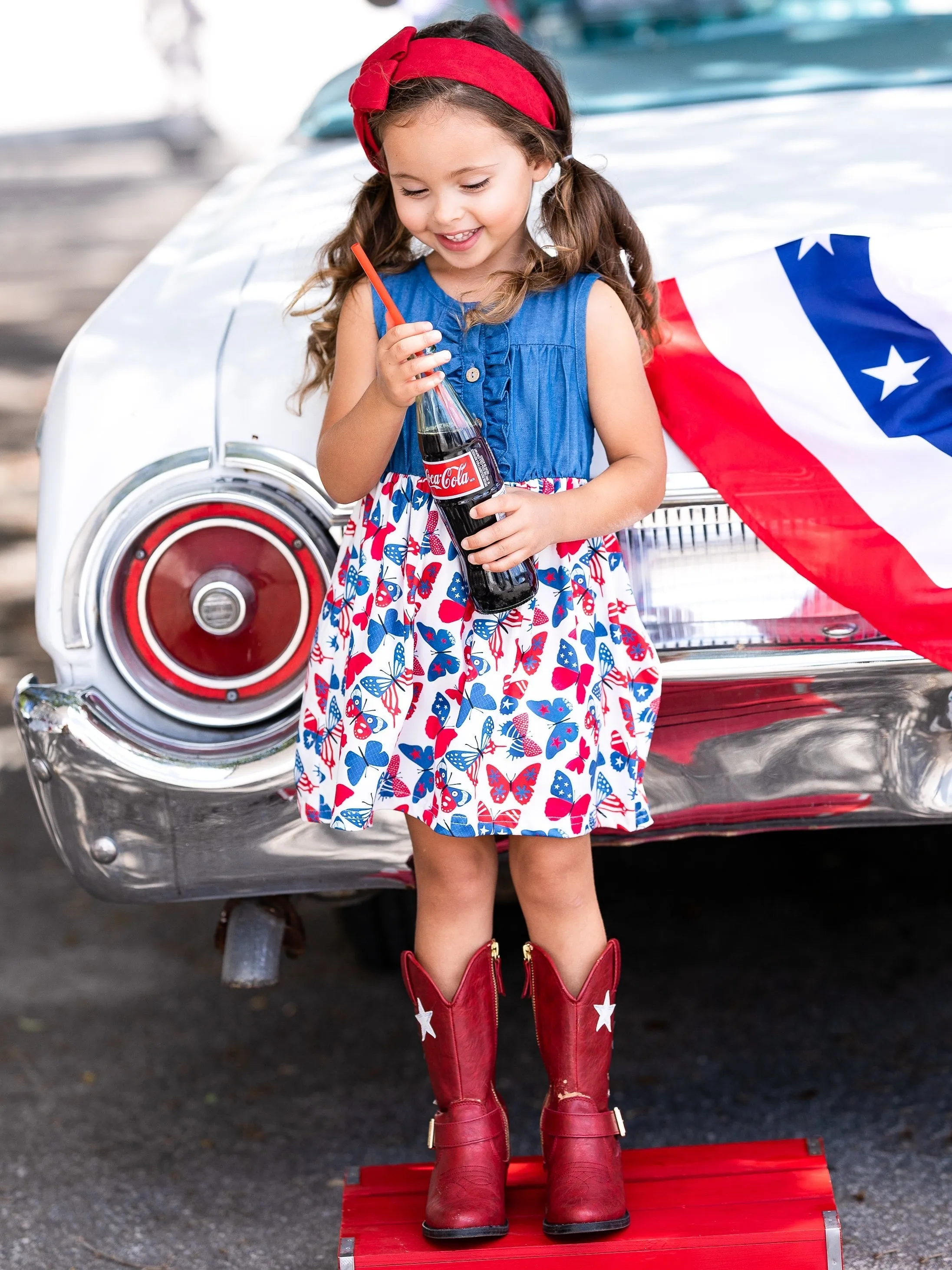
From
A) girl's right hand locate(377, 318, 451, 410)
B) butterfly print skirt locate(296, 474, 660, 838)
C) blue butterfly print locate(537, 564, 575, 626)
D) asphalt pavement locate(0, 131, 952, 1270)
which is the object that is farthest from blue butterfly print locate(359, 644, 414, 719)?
asphalt pavement locate(0, 131, 952, 1270)

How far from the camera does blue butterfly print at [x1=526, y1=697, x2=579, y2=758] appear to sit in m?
1.97

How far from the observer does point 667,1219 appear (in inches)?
81.8

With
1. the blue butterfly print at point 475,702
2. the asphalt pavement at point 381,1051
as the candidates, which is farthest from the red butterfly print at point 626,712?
the asphalt pavement at point 381,1051

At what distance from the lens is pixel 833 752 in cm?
220

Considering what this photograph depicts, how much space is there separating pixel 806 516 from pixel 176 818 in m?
1.01

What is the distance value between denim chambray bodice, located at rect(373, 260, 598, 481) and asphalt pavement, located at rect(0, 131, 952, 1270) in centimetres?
94

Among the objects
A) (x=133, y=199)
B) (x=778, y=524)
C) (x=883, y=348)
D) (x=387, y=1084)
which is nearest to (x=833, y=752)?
(x=778, y=524)

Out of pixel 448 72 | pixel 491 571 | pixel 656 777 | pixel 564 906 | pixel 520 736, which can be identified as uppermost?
pixel 448 72

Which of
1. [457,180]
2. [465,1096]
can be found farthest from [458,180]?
[465,1096]

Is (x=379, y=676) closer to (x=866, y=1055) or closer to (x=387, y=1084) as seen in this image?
(x=387, y=1084)

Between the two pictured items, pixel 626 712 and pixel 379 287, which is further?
pixel 626 712

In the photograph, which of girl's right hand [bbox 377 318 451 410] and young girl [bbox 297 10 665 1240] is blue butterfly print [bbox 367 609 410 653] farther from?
girl's right hand [bbox 377 318 451 410]

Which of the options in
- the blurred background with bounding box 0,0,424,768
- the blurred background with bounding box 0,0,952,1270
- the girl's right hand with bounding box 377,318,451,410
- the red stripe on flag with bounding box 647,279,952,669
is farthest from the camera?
the blurred background with bounding box 0,0,424,768

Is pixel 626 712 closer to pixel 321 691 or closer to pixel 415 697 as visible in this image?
pixel 415 697
